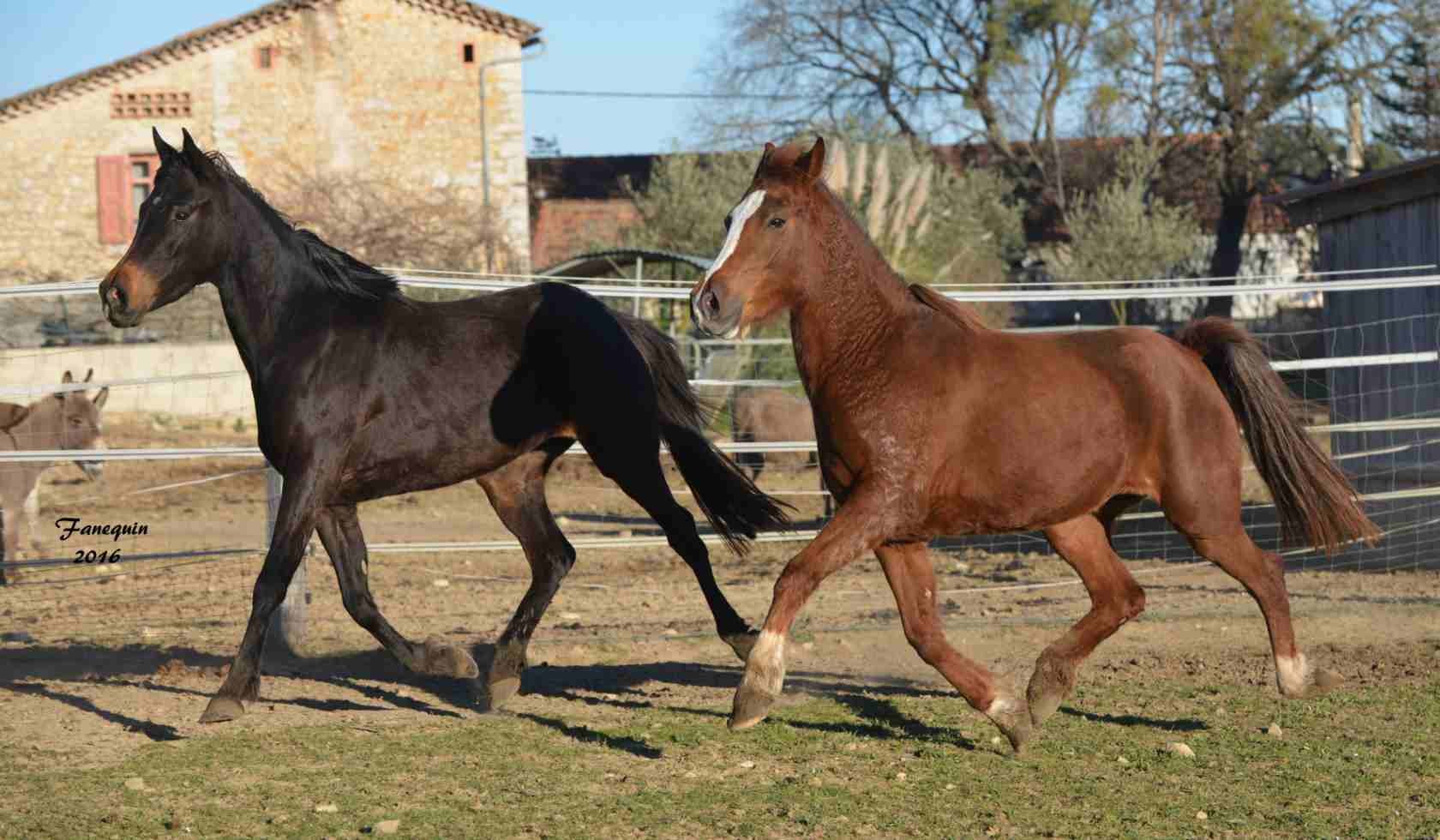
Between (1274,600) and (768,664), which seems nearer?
(768,664)

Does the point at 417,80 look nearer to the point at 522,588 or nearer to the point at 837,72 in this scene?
the point at 837,72

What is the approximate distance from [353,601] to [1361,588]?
19.0 feet

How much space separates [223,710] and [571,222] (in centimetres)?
3226

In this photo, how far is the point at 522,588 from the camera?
9188mm

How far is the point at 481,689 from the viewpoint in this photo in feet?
19.1

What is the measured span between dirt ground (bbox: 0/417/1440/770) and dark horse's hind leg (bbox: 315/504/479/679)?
0.66 feet

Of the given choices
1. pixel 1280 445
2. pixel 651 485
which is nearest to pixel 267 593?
pixel 651 485

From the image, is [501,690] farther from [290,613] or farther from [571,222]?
[571,222]

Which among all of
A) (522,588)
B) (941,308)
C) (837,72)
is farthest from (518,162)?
(941,308)

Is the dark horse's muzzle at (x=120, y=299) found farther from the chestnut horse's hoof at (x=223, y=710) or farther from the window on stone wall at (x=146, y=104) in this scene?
the window on stone wall at (x=146, y=104)

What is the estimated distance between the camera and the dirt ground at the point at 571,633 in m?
5.86

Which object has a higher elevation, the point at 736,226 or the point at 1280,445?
the point at 736,226

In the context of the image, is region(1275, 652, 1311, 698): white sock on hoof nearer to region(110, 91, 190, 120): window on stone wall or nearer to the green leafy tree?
the green leafy tree

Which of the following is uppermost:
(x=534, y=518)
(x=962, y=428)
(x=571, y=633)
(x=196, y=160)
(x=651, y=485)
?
(x=196, y=160)
